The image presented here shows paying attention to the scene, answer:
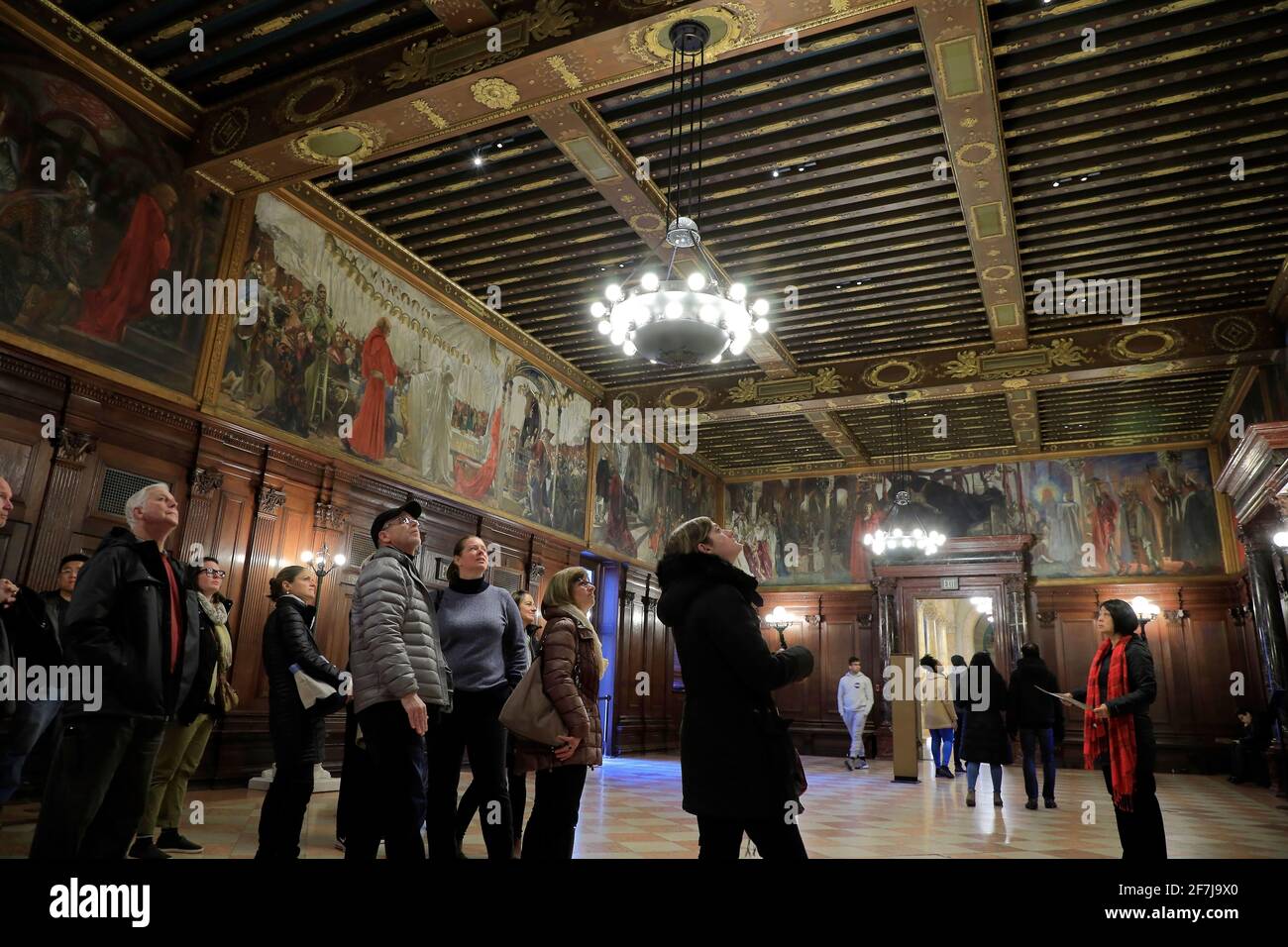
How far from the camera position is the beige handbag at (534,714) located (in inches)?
→ 132

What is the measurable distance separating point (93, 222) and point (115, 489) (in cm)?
225

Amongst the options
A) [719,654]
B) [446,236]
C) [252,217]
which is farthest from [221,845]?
[446,236]

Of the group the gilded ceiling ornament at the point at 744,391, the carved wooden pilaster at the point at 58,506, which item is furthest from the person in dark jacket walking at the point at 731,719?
the gilded ceiling ornament at the point at 744,391

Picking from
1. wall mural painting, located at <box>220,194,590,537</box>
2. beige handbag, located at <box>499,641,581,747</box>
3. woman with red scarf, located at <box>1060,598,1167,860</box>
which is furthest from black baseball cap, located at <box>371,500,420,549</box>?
wall mural painting, located at <box>220,194,590,537</box>

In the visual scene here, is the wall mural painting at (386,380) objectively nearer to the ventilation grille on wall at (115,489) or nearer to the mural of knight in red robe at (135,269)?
the mural of knight in red robe at (135,269)

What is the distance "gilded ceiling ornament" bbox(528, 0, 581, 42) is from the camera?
6496 mm

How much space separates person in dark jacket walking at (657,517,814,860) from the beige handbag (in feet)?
2.64

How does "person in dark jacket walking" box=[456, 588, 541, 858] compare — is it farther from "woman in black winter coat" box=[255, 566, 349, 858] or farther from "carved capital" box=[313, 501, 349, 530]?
"carved capital" box=[313, 501, 349, 530]

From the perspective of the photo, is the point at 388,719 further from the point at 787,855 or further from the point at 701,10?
the point at 701,10

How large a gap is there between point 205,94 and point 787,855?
8.35 metres

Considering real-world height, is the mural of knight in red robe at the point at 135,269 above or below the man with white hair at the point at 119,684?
above

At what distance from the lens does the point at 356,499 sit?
31.6 feet

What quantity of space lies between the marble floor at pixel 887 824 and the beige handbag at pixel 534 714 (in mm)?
1744
